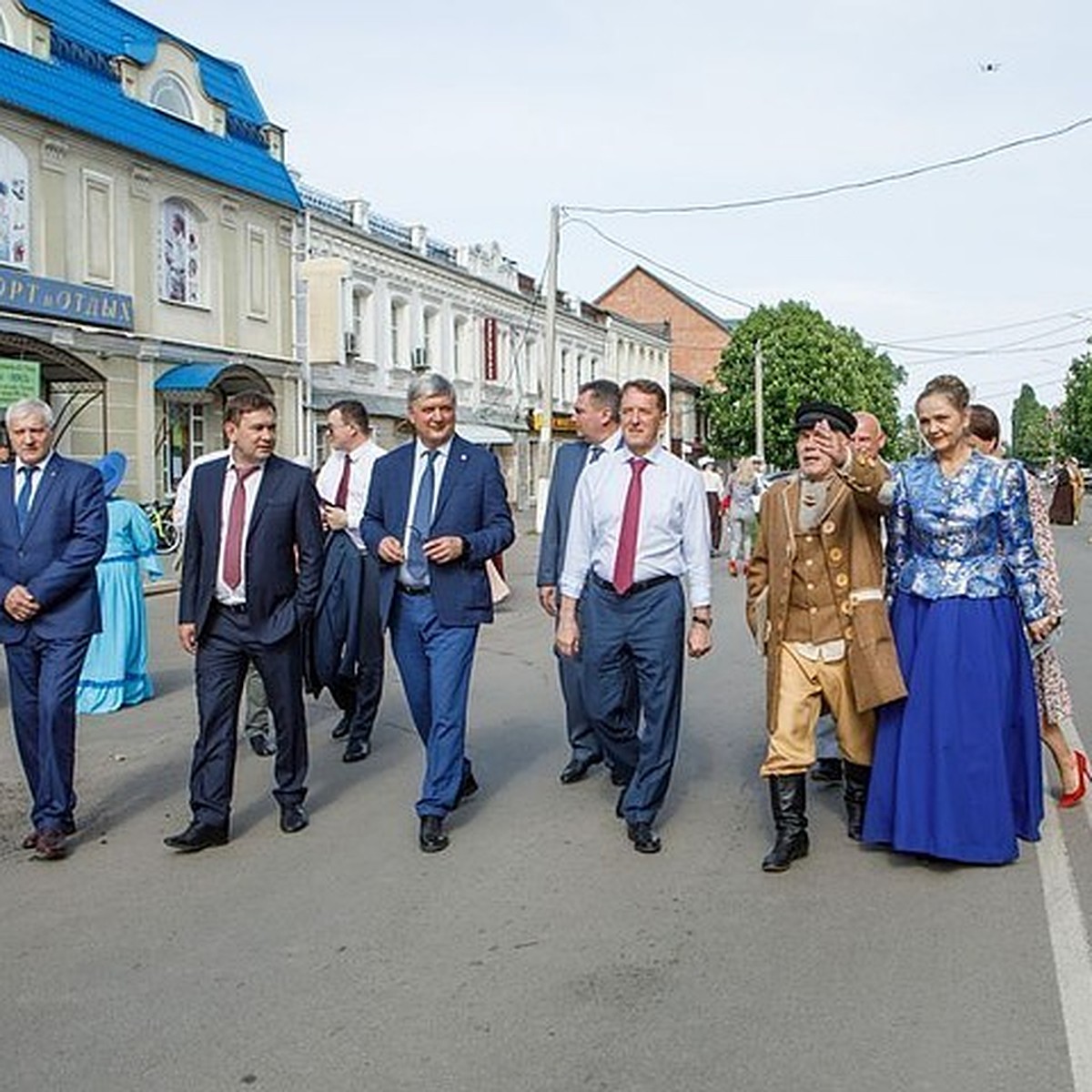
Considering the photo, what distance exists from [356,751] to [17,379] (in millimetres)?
13393

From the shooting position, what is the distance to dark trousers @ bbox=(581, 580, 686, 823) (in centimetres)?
594

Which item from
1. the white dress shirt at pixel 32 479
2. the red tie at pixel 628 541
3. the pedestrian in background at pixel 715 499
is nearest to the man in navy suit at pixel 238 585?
the white dress shirt at pixel 32 479

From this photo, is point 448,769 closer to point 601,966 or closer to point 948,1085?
point 601,966

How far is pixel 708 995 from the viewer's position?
427cm

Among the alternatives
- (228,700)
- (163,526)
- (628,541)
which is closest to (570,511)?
(628,541)

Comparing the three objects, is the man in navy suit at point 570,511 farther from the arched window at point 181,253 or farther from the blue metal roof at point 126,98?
the arched window at point 181,253

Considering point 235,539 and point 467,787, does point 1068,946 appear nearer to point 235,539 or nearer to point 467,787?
point 467,787

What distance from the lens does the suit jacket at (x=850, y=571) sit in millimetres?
5492

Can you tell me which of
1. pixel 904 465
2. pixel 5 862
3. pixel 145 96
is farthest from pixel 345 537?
pixel 145 96

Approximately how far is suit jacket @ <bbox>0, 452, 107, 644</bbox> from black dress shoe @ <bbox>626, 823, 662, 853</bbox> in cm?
245

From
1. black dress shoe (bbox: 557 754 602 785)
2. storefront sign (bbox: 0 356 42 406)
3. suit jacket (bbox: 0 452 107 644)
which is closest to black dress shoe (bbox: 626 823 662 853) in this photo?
black dress shoe (bbox: 557 754 602 785)

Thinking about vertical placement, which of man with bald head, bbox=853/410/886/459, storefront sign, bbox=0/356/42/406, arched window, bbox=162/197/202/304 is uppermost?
arched window, bbox=162/197/202/304

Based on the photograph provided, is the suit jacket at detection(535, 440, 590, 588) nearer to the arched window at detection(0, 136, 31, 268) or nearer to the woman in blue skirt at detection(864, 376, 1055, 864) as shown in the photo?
the woman in blue skirt at detection(864, 376, 1055, 864)

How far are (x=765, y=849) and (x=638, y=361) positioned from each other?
5867 centimetres
